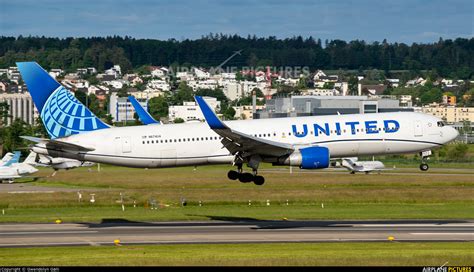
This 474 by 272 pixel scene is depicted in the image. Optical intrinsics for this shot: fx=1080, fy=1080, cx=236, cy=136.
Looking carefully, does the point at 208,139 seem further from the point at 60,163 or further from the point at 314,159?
the point at 60,163

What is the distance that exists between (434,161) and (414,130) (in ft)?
295

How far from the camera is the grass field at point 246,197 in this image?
89312 millimetres

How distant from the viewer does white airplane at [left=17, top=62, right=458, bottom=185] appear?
72.8 m

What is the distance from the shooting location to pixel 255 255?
62.3 meters

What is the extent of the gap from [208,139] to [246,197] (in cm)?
2807

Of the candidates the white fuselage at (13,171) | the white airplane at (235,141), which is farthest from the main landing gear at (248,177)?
the white fuselage at (13,171)

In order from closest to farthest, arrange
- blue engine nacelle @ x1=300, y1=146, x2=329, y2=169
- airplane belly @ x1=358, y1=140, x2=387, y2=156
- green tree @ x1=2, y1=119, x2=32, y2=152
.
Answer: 1. blue engine nacelle @ x1=300, y1=146, x2=329, y2=169
2. airplane belly @ x1=358, y1=140, x2=387, y2=156
3. green tree @ x1=2, y1=119, x2=32, y2=152

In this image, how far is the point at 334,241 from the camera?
227 ft

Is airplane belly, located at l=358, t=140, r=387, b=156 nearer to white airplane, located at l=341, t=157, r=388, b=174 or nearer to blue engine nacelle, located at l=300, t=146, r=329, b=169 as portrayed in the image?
blue engine nacelle, located at l=300, t=146, r=329, b=169

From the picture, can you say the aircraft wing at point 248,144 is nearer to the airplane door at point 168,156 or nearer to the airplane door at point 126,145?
the airplane door at point 168,156

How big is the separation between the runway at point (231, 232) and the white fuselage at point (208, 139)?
5.11m

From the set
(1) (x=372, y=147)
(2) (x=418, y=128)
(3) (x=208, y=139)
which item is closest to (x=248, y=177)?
(3) (x=208, y=139)

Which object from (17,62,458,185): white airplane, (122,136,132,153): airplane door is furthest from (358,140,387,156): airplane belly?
(122,136,132,153): airplane door

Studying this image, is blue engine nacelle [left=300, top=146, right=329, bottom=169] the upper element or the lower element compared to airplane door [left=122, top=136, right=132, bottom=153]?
lower
